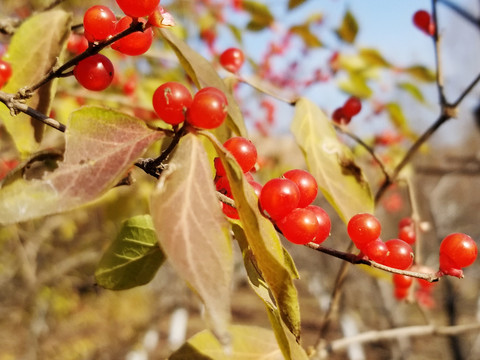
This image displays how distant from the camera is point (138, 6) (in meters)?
0.49

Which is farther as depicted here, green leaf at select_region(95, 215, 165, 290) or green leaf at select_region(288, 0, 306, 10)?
green leaf at select_region(288, 0, 306, 10)

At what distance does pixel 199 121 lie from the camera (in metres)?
0.47

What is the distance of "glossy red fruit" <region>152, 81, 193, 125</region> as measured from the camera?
1.58 ft

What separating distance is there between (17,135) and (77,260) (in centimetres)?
444

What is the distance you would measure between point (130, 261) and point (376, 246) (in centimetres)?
44

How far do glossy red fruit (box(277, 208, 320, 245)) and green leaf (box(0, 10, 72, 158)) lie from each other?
0.47m

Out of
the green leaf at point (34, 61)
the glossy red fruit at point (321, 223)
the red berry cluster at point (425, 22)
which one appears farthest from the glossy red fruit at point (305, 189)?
the red berry cluster at point (425, 22)

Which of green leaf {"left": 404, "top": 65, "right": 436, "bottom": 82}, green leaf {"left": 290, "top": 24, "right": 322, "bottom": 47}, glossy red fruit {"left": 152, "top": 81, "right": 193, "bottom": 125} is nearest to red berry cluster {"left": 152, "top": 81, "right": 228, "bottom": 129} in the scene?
glossy red fruit {"left": 152, "top": 81, "right": 193, "bottom": 125}

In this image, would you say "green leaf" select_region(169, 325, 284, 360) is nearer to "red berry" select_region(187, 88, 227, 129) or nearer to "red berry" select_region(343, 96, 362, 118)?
"red berry" select_region(187, 88, 227, 129)

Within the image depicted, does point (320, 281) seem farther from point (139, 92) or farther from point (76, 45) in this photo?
point (76, 45)

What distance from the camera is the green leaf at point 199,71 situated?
655 millimetres

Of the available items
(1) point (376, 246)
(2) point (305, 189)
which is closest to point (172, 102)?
(2) point (305, 189)

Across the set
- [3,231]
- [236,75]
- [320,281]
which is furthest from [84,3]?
[320,281]

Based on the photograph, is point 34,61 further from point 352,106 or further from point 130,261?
point 352,106
